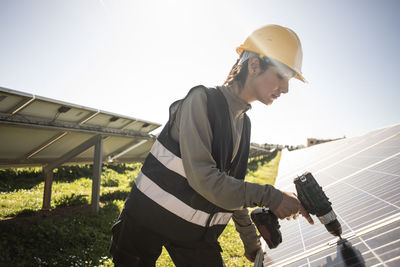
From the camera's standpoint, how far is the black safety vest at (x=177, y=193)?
5.19 feet

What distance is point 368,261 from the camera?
124cm

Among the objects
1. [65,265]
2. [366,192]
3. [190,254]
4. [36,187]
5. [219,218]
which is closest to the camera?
[190,254]

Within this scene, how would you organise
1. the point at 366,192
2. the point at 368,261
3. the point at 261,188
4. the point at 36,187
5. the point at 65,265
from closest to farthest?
the point at 368,261, the point at 261,188, the point at 366,192, the point at 65,265, the point at 36,187

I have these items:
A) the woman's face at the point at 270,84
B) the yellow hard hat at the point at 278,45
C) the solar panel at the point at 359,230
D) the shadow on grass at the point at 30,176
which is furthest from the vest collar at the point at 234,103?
the shadow on grass at the point at 30,176

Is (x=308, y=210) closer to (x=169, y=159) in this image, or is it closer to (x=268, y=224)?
(x=268, y=224)

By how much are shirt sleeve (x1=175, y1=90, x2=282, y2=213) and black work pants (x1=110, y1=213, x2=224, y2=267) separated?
47cm

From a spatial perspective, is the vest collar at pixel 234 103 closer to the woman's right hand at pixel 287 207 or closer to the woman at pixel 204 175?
the woman at pixel 204 175

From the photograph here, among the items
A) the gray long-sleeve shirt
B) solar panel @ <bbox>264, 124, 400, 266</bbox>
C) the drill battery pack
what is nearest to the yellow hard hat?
the gray long-sleeve shirt

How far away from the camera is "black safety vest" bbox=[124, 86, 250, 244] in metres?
1.58

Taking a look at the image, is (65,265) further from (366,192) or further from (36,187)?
(36,187)

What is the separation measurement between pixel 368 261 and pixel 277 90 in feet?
3.88

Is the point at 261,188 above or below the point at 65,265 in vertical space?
above

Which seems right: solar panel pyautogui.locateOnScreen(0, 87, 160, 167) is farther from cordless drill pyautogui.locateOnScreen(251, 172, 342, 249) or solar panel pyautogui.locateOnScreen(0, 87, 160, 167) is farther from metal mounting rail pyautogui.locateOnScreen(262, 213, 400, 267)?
metal mounting rail pyautogui.locateOnScreen(262, 213, 400, 267)

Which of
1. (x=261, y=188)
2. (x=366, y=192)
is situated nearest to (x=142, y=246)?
(x=261, y=188)
